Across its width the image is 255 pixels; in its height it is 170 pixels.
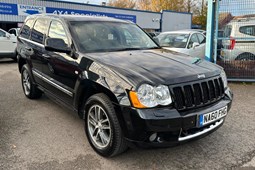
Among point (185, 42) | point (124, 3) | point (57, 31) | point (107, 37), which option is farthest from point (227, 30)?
point (124, 3)

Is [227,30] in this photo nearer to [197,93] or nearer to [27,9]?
[197,93]

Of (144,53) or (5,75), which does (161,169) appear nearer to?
(144,53)

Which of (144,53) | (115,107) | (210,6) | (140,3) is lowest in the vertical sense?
(115,107)

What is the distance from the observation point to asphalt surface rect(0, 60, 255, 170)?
9.70 ft

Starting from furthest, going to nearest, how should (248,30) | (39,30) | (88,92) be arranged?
(248,30) < (39,30) < (88,92)

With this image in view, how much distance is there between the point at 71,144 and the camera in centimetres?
344

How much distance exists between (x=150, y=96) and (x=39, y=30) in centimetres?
315

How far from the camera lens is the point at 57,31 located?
405cm

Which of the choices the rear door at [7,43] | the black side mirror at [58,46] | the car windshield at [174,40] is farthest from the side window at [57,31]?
the rear door at [7,43]

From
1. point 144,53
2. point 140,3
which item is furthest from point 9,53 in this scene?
point 140,3

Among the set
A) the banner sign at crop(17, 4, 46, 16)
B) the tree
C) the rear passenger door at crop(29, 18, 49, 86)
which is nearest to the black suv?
the rear passenger door at crop(29, 18, 49, 86)

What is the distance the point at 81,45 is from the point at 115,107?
4.16 ft

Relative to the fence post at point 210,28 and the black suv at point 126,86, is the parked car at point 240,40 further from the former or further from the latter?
the black suv at point 126,86

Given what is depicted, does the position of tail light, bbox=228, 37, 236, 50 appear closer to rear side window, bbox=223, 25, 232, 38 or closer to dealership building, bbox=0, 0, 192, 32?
rear side window, bbox=223, 25, 232, 38
